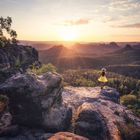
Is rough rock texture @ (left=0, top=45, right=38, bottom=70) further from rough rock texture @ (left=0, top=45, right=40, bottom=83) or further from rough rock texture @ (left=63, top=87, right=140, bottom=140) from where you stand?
rough rock texture @ (left=63, top=87, right=140, bottom=140)

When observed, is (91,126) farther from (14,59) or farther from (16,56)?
(16,56)

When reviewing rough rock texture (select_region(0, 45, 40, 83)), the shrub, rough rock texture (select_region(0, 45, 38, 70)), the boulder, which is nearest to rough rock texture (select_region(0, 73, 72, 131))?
the boulder

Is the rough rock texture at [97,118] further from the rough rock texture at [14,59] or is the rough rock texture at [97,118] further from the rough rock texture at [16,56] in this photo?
the rough rock texture at [16,56]

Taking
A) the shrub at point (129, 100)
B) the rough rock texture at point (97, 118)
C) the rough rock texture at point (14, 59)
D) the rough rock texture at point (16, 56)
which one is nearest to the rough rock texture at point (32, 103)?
the rough rock texture at point (97, 118)

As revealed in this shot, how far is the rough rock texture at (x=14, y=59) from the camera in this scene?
1465 inches

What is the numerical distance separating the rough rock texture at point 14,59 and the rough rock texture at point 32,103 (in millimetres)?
13378

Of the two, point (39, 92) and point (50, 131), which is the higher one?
point (39, 92)

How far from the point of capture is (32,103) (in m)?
19.8

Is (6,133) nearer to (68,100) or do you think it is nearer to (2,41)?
(68,100)

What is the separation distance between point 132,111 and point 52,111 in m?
14.7

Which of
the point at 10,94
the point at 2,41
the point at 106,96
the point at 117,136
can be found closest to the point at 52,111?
the point at 10,94

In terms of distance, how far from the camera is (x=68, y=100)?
3023 cm

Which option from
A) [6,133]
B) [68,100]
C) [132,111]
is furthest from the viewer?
[132,111]

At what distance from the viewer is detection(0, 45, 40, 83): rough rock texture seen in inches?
1465
